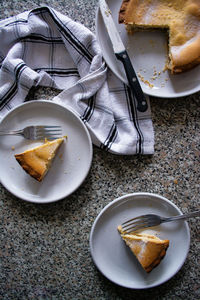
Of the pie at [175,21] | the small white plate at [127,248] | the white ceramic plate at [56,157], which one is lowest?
the small white plate at [127,248]

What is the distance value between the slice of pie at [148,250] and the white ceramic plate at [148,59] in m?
0.66

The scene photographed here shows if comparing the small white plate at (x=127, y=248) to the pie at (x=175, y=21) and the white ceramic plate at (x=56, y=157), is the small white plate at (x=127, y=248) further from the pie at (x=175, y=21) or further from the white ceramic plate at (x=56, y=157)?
the pie at (x=175, y=21)

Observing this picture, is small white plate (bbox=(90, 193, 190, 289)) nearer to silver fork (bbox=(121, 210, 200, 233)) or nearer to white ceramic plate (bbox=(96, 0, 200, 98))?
silver fork (bbox=(121, 210, 200, 233))

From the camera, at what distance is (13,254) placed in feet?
4.43

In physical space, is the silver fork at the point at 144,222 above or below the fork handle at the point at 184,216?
below

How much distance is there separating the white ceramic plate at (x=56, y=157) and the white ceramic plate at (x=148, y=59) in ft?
1.13

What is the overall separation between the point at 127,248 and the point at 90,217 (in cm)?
23

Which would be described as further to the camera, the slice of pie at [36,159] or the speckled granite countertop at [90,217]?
the speckled granite countertop at [90,217]

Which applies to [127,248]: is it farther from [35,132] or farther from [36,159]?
[35,132]

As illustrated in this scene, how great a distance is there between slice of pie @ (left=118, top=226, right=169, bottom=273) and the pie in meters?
0.76

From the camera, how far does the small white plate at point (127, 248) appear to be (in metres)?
1.27

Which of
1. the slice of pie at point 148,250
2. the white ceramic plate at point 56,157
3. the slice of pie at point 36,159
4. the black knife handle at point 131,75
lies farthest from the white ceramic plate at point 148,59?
the slice of pie at point 148,250

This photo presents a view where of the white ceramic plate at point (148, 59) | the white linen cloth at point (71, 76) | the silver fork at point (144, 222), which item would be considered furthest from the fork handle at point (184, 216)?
the white ceramic plate at point (148, 59)

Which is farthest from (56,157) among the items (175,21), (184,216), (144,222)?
(175,21)
